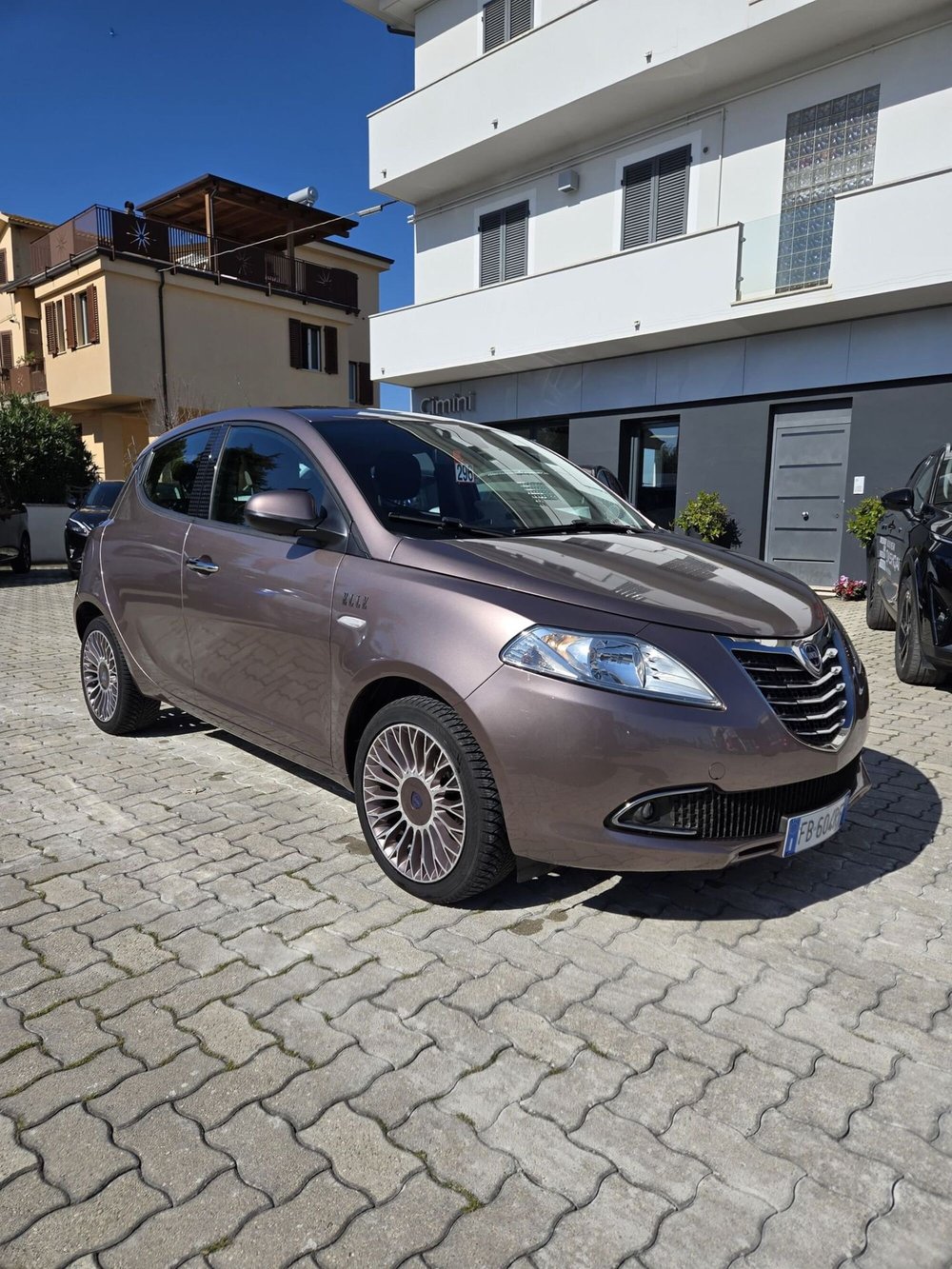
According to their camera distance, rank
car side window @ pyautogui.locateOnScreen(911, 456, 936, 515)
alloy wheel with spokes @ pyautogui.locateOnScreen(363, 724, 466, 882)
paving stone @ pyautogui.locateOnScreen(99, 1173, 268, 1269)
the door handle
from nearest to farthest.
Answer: paving stone @ pyautogui.locateOnScreen(99, 1173, 268, 1269)
alloy wheel with spokes @ pyautogui.locateOnScreen(363, 724, 466, 882)
the door handle
car side window @ pyautogui.locateOnScreen(911, 456, 936, 515)

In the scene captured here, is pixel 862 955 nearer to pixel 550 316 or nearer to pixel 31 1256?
pixel 31 1256

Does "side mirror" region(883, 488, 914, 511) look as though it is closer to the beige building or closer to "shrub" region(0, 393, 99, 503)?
"shrub" region(0, 393, 99, 503)

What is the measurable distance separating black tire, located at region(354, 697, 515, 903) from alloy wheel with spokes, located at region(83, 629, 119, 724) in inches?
93.4

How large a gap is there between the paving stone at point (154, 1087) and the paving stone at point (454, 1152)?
0.52 metres

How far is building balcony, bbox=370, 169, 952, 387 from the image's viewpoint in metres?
10.2

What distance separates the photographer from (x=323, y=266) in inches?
1096

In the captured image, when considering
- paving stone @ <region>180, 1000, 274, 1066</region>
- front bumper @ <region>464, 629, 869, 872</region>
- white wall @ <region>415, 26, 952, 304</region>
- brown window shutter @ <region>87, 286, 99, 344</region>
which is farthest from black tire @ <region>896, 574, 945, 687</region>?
brown window shutter @ <region>87, 286, 99, 344</region>

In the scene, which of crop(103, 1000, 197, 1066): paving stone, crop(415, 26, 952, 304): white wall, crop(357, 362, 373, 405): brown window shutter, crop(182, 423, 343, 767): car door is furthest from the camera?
crop(357, 362, 373, 405): brown window shutter

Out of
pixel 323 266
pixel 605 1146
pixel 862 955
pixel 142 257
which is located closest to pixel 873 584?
pixel 862 955

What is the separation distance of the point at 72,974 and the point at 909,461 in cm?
1191

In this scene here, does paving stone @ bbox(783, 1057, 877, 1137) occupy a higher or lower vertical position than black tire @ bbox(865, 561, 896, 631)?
lower

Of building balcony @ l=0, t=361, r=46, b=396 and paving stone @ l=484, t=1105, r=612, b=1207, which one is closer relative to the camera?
paving stone @ l=484, t=1105, r=612, b=1207

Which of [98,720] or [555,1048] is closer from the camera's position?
[555,1048]

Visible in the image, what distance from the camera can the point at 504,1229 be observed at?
1.64 metres
